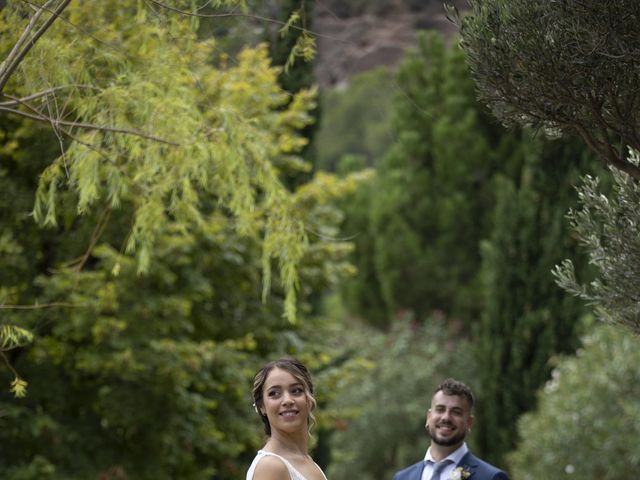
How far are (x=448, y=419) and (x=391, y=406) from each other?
17014 millimetres

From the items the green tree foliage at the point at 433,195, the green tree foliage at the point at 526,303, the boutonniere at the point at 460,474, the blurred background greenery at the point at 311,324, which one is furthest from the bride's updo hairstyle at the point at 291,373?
the green tree foliage at the point at 433,195

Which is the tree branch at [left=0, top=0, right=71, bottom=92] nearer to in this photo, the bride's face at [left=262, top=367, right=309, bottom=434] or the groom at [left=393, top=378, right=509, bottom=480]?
the bride's face at [left=262, top=367, right=309, bottom=434]

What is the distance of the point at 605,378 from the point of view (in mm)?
14055

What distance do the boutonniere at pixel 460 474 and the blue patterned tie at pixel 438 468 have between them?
8cm

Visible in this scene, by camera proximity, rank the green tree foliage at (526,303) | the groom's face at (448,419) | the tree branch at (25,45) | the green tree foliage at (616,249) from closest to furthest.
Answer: the tree branch at (25,45)
the green tree foliage at (616,249)
the groom's face at (448,419)
the green tree foliage at (526,303)

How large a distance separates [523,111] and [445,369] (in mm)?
18638

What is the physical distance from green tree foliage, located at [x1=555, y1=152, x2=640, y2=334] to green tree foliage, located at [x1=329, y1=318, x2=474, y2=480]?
1663cm

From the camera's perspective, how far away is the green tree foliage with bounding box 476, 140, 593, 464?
17.5 metres

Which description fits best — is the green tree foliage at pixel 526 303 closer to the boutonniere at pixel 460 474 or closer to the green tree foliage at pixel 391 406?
the green tree foliage at pixel 391 406

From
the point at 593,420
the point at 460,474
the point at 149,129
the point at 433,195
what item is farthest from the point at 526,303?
the point at 460,474

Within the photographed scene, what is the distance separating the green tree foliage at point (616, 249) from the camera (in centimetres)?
493

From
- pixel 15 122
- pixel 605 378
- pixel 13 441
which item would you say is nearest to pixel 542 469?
pixel 605 378

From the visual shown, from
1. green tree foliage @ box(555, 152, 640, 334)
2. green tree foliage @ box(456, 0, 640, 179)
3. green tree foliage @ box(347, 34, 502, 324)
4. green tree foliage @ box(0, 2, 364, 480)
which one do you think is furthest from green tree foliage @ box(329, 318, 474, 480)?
green tree foliage @ box(456, 0, 640, 179)

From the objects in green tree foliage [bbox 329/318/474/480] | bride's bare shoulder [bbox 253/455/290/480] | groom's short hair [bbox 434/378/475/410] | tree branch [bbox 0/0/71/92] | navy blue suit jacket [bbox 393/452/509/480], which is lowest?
green tree foliage [bbox 329/318/474/480]
